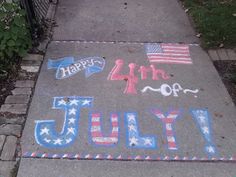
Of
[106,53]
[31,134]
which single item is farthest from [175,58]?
[31,134]

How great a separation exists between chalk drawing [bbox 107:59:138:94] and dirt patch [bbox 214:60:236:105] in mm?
1112

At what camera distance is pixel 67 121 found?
3896 mm

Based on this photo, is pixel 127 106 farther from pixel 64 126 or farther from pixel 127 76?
pixel 64 126

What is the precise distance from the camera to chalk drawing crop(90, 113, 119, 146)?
3674 millimetres

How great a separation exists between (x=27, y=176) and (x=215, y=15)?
159 inches

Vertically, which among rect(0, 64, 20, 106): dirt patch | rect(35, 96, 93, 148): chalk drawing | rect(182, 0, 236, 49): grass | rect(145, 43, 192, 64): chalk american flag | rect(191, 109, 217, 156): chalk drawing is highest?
rect(182, 0, 236, 49): grass

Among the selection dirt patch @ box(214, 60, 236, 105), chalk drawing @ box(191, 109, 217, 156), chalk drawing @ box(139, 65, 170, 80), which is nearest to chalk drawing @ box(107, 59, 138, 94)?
chalk drawing @ box(139, 65, 170, 80)

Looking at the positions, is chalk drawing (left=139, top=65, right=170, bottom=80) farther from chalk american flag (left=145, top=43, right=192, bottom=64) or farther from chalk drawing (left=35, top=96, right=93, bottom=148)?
chalk drawing (left=35, top=96, right=93, bottom=148)

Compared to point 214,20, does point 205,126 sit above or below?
below

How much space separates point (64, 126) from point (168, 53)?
195 centimetres

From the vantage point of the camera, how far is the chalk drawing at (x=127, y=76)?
4395mm

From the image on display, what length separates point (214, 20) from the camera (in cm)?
580


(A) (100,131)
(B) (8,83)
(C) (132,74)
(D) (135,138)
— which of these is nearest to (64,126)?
(A) (100,131)

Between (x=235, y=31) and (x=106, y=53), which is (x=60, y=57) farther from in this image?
(x=235, y=31)
